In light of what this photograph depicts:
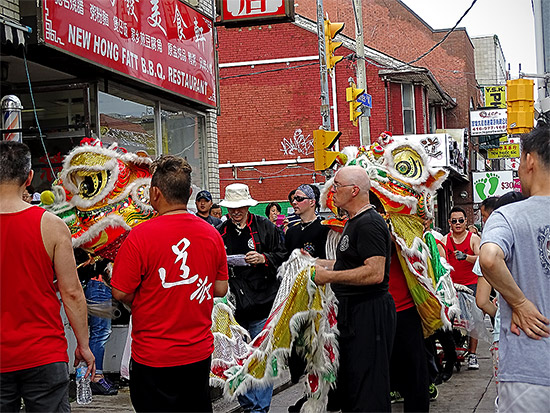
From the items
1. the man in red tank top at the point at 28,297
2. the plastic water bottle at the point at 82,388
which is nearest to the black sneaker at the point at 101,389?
the plastic water bottle at the point at 82,388

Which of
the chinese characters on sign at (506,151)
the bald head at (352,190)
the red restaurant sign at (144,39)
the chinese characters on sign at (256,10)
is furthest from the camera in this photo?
the chinese characters on sign at (506,151)

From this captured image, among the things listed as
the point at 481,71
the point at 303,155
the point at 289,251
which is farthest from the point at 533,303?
the point at 481,71

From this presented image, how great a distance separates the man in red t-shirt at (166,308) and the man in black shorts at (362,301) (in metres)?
1.20

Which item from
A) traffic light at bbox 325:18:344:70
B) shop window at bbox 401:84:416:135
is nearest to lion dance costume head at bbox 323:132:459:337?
traffic light at bbox 325:18:344:70

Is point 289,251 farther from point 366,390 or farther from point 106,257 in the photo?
point 366,390

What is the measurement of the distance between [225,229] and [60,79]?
12.4 ft

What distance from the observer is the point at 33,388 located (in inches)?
149

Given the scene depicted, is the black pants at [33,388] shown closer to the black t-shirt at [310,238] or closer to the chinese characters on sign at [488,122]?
the black t-shirt at [310,238]

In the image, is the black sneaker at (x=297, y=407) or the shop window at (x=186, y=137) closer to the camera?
the black sneaker at (x=297, y=407)

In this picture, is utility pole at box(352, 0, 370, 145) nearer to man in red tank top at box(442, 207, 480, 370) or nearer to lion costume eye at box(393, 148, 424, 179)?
man in red tank top at box(442, 207, 480, 370)

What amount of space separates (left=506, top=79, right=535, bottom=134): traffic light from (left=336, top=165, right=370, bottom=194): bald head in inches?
443

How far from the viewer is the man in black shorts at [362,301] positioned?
16.1ft

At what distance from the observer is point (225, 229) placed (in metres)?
7.05

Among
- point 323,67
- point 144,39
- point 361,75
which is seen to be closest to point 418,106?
point 361,75
